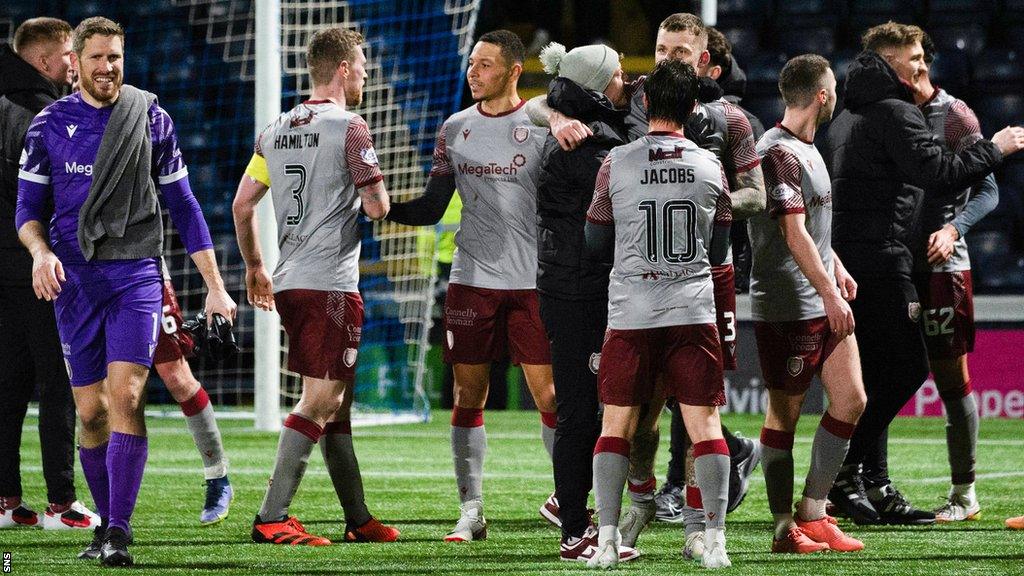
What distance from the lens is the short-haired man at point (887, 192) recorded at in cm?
586

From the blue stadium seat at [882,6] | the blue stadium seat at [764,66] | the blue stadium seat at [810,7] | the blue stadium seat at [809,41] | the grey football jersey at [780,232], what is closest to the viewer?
the grey football jersey at [780,232]

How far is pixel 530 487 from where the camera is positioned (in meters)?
7.66

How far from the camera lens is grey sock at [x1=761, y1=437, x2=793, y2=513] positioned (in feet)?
17.7

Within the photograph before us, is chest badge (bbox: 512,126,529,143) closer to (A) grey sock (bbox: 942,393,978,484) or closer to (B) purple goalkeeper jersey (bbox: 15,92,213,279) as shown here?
(B) purple goalkeeper jersey (bbox: 15,92,213,279)

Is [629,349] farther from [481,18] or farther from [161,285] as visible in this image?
[481,18]

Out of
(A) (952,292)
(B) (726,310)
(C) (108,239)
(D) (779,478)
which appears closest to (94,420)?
(C) (108,239)

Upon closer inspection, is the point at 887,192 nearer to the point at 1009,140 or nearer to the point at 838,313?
the point at 1009,140

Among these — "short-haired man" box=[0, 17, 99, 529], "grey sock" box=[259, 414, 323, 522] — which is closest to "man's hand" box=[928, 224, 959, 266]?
"grey sock" box=[259, 414, 323, 522]

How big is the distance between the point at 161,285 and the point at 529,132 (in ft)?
Result: 5.02

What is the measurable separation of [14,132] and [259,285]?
4.29 ft

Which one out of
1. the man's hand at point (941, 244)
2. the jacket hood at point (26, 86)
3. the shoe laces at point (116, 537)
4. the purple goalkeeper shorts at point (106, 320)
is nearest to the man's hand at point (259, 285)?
the purple goalkeeper shorts at point (106, 320)

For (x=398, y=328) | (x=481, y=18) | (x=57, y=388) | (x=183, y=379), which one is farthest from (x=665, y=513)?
(x=481, y=18)

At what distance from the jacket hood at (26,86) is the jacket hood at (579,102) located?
2.34 m

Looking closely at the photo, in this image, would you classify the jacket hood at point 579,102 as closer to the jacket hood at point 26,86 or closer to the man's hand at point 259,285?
the man's hand at point 259,285
